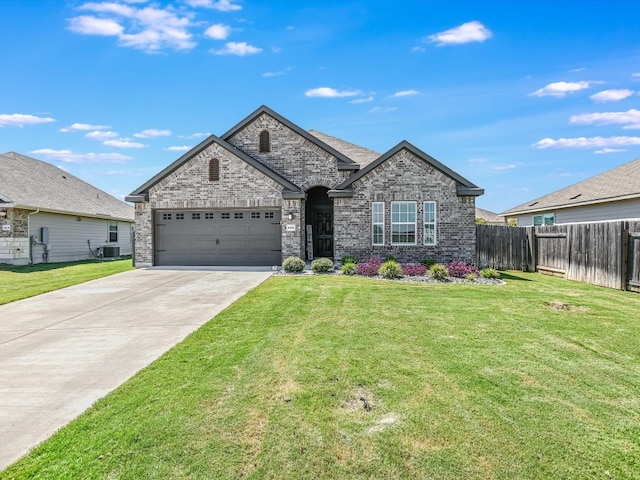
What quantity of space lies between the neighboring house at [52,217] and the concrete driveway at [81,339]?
33.7 feet

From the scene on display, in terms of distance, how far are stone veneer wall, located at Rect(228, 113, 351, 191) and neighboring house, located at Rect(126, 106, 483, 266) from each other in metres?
0.05

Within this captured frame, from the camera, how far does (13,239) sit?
19250mm

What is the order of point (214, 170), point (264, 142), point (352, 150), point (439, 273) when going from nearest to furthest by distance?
point (439, 273)
point (214, 170)
point (264, 142)
point (352, 150)

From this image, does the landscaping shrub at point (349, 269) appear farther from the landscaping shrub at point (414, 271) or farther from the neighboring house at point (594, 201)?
the neighboring house at point (594, 201)

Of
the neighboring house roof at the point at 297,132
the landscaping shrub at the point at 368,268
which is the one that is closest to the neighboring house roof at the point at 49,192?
the neighboring house roof at the point at 297,132

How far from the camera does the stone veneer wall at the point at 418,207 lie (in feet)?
52.2

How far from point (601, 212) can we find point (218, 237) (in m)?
18.3

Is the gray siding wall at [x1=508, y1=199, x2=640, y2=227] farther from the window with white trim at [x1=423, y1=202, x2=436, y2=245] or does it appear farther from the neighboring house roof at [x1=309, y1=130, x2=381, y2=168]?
the neighboring house roof at [x1=309, y1=130, x2=381, y2=168]

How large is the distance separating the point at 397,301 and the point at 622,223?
25.5 feet

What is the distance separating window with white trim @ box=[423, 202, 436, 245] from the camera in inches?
627

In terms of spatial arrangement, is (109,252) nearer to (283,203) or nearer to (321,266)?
(283,203)

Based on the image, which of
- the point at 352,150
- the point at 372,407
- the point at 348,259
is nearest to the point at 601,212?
the point at 352,150

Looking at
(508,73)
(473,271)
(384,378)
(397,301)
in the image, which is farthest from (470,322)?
(508,73)

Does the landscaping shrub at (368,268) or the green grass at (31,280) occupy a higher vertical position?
the landscaping shrub at (368,268)
